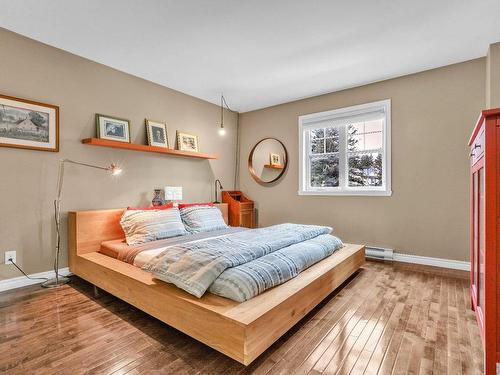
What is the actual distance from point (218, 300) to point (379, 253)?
9.17ft

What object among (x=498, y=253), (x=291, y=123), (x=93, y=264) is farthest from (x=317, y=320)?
(x=291, y=123)

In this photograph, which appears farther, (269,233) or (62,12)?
(269,233)

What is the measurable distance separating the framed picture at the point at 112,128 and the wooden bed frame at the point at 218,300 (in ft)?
3.35

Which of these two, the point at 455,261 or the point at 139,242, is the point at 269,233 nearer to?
the point at 139,242

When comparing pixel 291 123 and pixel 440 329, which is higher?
pixel 291 123

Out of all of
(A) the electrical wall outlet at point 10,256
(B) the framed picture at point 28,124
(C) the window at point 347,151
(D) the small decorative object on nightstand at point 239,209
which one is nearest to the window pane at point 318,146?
(C) the window at point 347,151

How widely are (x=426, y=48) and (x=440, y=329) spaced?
2784mm

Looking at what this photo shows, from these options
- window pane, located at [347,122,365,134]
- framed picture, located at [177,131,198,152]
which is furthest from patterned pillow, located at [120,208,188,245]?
window pane, located at [347,122,365,134]

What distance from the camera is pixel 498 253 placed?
1.40 m

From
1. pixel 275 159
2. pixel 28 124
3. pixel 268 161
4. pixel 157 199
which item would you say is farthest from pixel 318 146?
pixel 28 124

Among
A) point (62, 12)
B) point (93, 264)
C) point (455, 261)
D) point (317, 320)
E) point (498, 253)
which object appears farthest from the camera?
point (455, 261)

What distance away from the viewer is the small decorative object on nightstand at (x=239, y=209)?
469 cm

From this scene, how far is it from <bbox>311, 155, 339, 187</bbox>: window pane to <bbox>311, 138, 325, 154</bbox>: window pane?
10 centimetres

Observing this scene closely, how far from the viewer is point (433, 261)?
3.36 m
